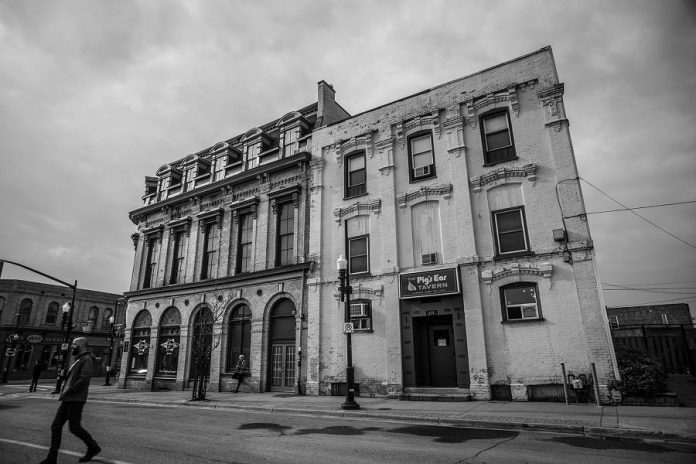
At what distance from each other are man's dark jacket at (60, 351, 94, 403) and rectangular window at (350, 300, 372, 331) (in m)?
10.8

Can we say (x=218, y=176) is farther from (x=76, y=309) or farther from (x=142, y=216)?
(x=76, y=309)

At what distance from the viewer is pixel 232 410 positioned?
1334 centimetres

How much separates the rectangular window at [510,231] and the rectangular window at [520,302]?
131 cm

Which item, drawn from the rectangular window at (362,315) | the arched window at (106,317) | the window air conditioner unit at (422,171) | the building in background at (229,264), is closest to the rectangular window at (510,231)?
the window air conditioner unit at (422,171)

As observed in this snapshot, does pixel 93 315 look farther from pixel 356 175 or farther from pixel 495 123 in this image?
pixel 495 123

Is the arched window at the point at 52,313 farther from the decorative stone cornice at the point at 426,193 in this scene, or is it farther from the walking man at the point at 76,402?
the walking man at the point at 76,402

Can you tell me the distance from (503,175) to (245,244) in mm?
13973

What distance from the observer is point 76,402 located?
659 centimetres

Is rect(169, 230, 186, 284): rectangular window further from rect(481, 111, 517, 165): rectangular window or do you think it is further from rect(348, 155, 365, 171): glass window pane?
rect(481, 111, 517, 165): rectangular window

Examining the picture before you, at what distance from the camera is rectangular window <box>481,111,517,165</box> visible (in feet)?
50.5

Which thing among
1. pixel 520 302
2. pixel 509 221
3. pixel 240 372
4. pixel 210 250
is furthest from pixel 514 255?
pixel 210 250

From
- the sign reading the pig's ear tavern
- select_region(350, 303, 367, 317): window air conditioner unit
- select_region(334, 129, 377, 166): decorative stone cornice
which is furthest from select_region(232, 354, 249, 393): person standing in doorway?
select_region(334, 129, 377, 166): decorative stone cornice

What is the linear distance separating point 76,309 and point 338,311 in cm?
4367

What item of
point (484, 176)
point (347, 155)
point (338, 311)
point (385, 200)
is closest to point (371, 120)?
point (347, 155)
